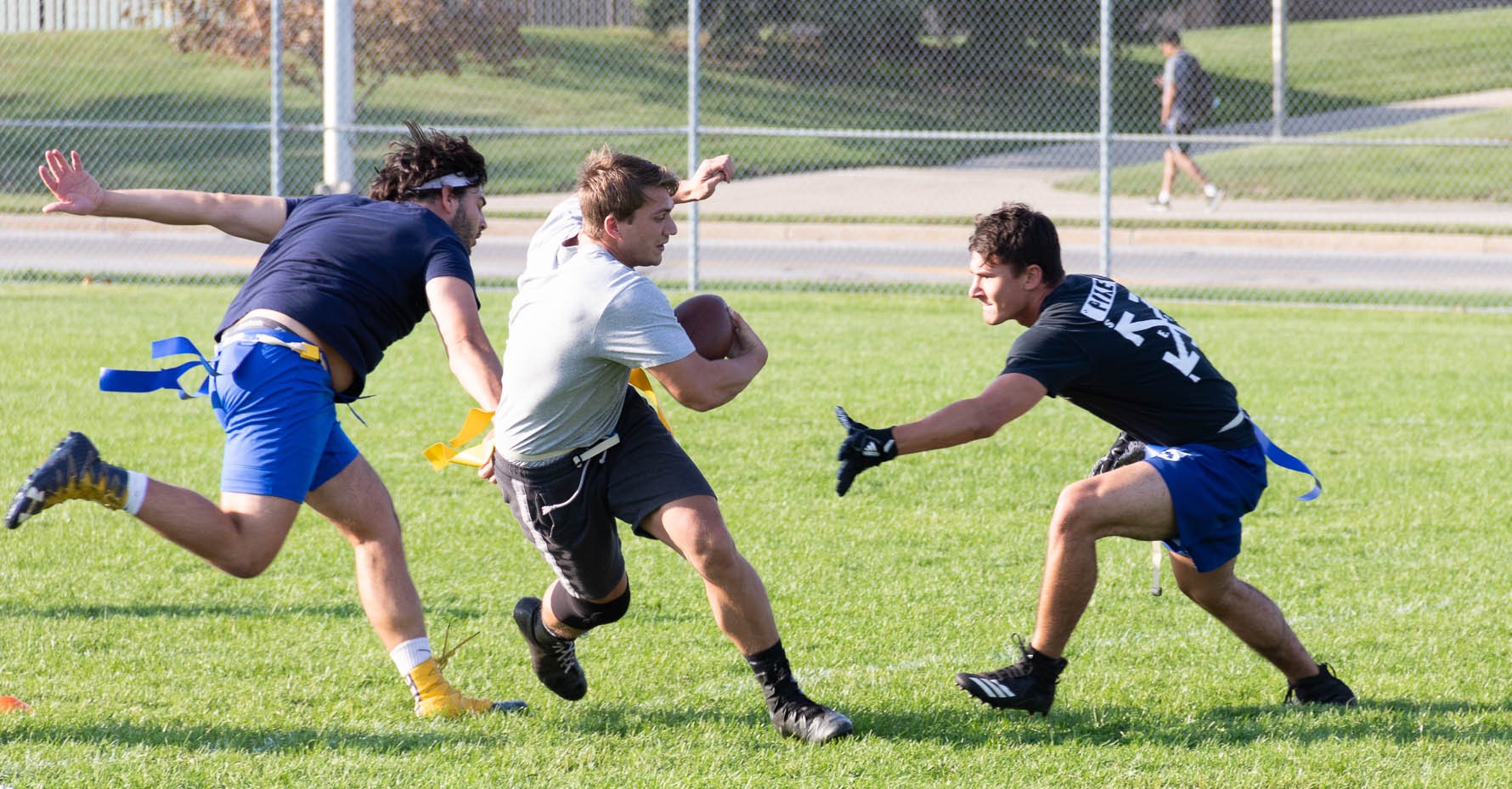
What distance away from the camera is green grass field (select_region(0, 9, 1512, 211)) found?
2177 cm

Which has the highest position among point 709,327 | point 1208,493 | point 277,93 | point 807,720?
point 277,93

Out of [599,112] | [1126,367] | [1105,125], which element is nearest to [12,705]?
[1126,367]

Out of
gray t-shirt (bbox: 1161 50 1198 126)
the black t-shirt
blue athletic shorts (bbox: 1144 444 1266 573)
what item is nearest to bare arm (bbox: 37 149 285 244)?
the black t-shirt

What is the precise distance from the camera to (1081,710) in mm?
5043

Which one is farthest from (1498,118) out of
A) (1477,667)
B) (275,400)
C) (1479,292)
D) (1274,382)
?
(275,400)

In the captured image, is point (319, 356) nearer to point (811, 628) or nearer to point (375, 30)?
point (811, 628)

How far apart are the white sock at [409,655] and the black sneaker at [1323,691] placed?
8.52ft

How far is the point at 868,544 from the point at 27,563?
133 inches

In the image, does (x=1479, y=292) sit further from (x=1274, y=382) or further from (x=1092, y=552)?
(x=1092, y=552)

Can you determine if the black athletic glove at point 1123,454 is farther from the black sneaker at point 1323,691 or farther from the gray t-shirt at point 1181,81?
the gray t-shirt at point 1181,81

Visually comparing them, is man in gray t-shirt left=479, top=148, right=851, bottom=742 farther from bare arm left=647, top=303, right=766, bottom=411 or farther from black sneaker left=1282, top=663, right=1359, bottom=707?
black sneaker left=1282, top=663, right=1359, bottom=707

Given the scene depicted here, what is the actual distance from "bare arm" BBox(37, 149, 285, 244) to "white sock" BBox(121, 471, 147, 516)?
0.96 m

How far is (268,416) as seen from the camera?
457 centimetres

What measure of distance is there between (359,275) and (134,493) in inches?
34.4
